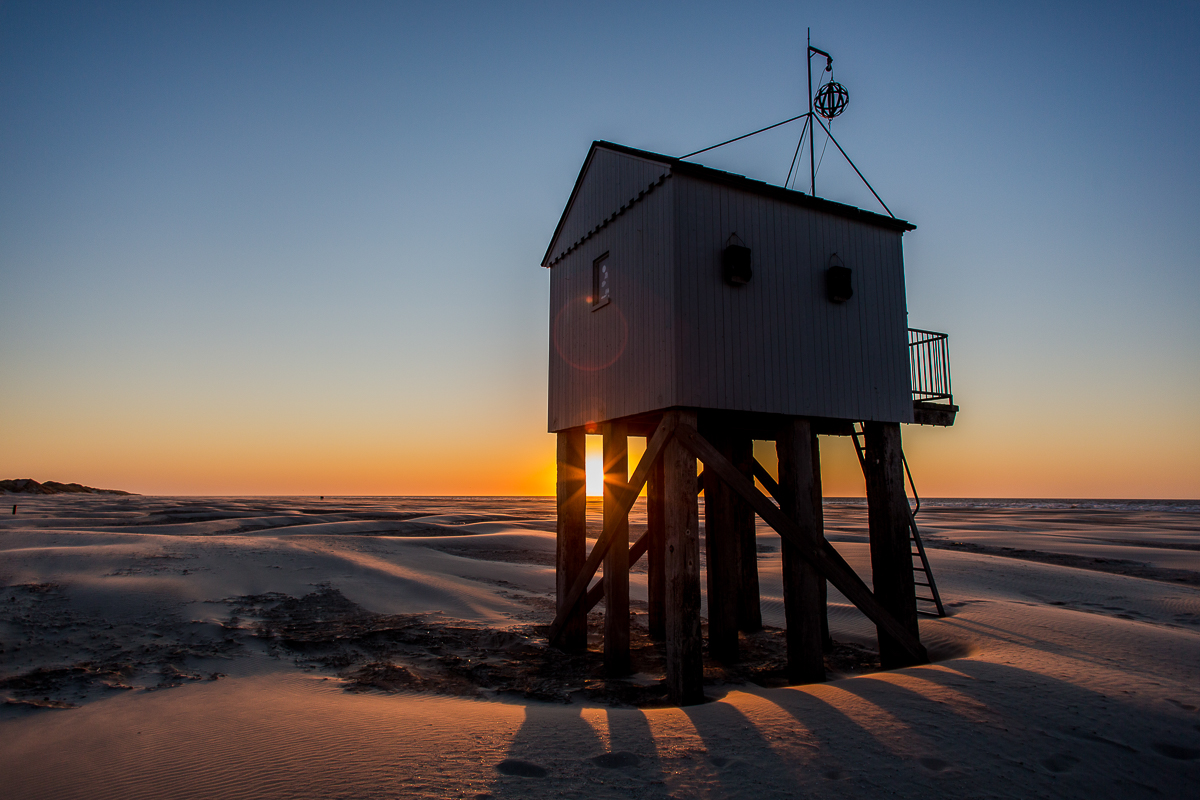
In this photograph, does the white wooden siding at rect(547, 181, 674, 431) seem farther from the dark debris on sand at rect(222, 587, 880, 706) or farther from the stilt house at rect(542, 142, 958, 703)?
the dark debris on sand at rect(222, 587, 880, 706)

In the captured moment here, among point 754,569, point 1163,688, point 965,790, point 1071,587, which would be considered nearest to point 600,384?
point 754,569

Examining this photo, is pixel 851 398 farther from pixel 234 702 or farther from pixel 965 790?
pixel 234 702

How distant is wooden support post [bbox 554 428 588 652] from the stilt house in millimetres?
32

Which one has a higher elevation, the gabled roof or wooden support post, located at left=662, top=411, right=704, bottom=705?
the gabled roof

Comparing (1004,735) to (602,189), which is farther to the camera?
(602,189)

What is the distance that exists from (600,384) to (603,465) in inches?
49.2

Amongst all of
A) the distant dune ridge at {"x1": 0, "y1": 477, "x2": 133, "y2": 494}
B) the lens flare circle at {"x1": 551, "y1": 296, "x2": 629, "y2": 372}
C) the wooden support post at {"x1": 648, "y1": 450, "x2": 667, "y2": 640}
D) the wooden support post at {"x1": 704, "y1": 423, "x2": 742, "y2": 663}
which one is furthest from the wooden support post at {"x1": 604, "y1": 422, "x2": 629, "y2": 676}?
→ the distant dune ridge at {"x1": 0, "y1": 477, "x2": 133, "y2": 494}

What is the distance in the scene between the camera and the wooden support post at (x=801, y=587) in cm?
812

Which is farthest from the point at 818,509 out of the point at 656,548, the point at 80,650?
the point at 80,650

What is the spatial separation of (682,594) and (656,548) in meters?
3.18

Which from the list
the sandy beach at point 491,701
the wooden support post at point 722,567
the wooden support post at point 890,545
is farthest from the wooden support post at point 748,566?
the wooden support post at point 890,545

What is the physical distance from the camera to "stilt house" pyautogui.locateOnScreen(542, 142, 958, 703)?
7691 millimetres

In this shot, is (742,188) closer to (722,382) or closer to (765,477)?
(722,382)

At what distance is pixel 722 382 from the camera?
7855 mm
